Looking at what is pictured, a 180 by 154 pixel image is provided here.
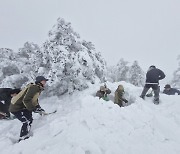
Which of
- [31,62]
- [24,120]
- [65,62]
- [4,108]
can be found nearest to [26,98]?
[24,120]

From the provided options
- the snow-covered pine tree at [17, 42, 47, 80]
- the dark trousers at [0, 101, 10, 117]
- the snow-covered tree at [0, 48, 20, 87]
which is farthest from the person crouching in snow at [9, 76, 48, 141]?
the snow-covered tree at [0, 48, 20, 87]

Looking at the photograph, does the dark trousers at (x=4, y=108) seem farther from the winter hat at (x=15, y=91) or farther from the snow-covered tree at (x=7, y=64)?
the snow-covered tree at (x=7, y=64)

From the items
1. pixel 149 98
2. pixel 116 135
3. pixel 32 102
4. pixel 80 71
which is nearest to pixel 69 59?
pixel 80 71

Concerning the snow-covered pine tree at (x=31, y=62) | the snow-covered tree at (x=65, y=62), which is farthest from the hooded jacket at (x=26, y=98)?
the snow-covered pine tree at (x=31, y=62)

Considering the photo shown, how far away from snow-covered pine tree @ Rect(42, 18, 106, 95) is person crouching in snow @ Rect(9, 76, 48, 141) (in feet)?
20.3

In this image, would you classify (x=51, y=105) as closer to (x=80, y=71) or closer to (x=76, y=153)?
(x=80, y=71)

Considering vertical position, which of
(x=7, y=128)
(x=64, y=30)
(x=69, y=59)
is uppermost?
(x=64, y=30)

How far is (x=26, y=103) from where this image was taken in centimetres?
659

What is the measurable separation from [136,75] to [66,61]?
67.2 ft

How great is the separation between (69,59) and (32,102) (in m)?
6.78

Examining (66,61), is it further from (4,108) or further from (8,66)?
(8,66)

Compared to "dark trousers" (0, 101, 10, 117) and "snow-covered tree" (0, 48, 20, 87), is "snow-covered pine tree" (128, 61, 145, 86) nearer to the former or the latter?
"snow-covered tree" (0, 48, 20, 87)

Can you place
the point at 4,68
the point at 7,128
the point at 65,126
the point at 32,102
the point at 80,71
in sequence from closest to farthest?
the point at 65,126, the point at 32,102, the point at 7,128, the point at 80,71, the point at 4,68

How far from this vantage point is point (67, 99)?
13094mm
